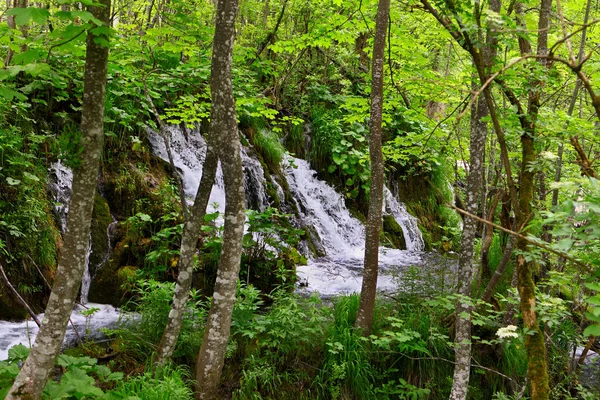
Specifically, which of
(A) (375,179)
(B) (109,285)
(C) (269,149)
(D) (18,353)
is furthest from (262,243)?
(C) (269,149)

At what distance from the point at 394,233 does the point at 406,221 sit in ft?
2.39

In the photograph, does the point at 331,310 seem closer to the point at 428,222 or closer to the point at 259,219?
the point at 259,219

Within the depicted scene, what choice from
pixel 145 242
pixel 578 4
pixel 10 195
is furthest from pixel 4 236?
pixel 578 4

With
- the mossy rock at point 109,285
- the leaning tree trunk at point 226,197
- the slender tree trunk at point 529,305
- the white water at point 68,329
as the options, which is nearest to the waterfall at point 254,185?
the mossy rock at point 109,285

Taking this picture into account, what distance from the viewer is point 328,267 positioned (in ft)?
27.5

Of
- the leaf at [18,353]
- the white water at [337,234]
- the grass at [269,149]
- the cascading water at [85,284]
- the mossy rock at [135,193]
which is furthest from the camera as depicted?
the grass at [269,149]

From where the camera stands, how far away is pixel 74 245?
269cm

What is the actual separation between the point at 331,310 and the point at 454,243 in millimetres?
6962

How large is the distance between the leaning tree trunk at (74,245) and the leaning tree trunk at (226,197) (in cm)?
100

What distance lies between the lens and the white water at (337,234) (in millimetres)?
7953

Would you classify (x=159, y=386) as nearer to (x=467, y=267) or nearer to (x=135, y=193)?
(x=467, y=267)

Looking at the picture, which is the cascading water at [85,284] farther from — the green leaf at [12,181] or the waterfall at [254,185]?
the waterfall at [254,185]

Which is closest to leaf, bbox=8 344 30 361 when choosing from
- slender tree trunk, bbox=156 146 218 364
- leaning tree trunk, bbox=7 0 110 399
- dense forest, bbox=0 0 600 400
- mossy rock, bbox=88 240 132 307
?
dense forest, bbox=0 0 600 400

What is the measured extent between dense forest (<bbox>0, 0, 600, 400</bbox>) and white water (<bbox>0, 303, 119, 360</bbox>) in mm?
36
